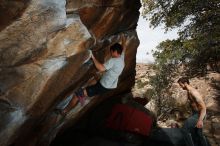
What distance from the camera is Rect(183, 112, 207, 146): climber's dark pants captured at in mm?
8703

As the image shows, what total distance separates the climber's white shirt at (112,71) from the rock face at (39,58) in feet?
2.54

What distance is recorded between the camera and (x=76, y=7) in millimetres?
7992

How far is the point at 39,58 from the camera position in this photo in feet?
24.3

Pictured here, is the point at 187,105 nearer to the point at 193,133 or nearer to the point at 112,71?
the point at 193,133

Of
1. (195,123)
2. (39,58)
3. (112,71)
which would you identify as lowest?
(195,123)

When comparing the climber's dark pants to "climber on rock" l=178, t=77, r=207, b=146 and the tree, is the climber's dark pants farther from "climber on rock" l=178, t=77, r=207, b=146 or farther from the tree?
the tree

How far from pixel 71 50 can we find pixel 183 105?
37.1 feet

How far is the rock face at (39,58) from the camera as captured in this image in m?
6.88

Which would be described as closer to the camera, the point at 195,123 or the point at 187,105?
the point at 195,123

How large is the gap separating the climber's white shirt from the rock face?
0.77 meters

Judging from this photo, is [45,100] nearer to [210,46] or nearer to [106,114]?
[106,114]

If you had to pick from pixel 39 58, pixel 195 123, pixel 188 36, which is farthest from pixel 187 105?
pixel 39 58

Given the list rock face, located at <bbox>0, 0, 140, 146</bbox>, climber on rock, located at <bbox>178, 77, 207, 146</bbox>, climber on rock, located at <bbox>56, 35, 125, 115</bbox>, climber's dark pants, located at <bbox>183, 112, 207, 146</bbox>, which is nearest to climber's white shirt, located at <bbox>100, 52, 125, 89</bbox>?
climber on rock, located at <bbox>56, 35, 125, 115</bbox>

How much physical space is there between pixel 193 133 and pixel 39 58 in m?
4.46
